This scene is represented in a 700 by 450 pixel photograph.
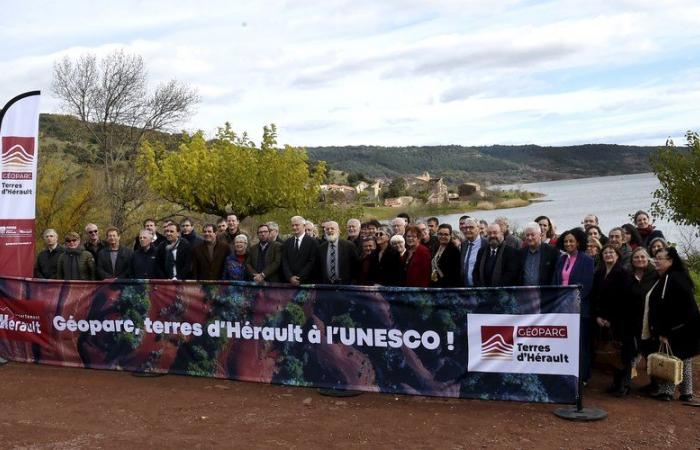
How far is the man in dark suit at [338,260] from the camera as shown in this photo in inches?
364

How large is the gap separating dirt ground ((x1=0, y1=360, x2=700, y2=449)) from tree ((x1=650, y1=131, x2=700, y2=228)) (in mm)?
13673

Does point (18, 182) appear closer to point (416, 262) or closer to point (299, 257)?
point (299, 257)

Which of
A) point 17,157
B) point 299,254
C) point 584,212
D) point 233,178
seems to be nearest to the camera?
point 299,254

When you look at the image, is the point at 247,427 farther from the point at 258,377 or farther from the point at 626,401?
the point at 626,401

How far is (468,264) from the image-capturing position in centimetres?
848

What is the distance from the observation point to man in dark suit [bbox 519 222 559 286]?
7930 millimetres

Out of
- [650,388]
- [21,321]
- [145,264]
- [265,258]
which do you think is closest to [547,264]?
[650,388]

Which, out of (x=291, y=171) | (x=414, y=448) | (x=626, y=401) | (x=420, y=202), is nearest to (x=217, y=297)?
(x=414, y=448)

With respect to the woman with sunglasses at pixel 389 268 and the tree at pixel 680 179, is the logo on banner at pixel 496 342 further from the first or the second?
the tree at pixel 680 179

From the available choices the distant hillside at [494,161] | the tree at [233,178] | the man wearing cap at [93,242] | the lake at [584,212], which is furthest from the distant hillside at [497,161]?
the man wearing cap at [93,242]

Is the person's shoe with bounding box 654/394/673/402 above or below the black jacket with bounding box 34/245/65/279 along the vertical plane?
below

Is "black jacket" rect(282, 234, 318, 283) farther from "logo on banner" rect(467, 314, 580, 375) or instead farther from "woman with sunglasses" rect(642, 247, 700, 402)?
"woman with sunglasses" rect(642, 247, 700, 402)

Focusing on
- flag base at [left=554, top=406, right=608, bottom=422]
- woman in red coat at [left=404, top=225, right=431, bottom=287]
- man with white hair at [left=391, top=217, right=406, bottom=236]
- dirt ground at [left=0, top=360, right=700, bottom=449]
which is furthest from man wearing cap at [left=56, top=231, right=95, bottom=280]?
flag base at [left=554, top=406, right=608, bottom=422]

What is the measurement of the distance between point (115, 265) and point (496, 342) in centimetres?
586
